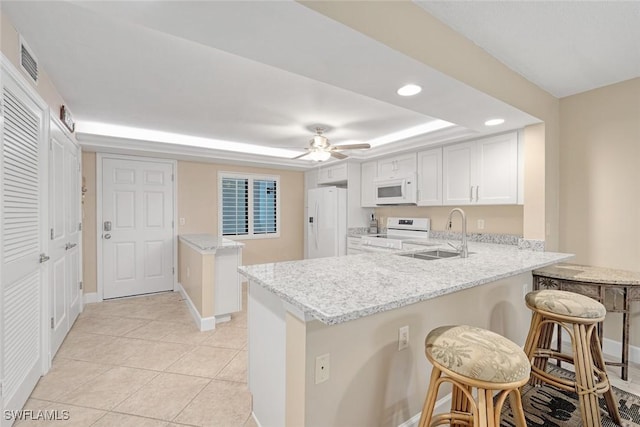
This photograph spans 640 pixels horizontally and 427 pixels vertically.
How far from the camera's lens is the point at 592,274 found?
2279 millimetres

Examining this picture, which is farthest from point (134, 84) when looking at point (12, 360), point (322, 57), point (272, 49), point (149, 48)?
point (12, 360)

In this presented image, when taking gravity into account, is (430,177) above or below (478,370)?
above

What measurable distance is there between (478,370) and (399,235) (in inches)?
135

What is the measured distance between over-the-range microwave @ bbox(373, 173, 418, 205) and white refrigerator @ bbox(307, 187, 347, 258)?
0.58 meters

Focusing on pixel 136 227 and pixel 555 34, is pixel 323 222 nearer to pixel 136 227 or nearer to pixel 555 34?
pixel 136 227

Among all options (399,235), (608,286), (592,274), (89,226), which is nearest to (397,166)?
(399,235)

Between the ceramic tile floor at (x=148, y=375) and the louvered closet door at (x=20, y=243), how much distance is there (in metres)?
0.28

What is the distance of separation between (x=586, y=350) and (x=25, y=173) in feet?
11.7

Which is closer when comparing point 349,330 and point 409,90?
point 349,330

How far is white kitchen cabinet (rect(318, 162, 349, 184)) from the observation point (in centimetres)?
483

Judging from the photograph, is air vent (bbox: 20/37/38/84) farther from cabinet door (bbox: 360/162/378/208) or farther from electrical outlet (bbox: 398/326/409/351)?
cabinet door (bbox: 360/162/378/208)

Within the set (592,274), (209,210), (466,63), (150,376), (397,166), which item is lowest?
(150,376)

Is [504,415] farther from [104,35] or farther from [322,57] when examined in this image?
[104,35]

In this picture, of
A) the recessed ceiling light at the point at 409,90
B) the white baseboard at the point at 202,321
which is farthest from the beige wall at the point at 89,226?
the recessed ceiling light at the point at 409,90
